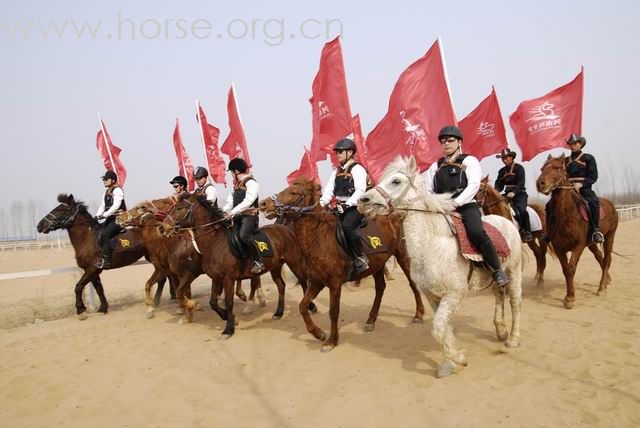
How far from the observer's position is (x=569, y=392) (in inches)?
174

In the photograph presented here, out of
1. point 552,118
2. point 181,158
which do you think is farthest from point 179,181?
point 552,118

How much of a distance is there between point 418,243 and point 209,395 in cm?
318

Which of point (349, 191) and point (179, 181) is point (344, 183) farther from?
point (179, 181)

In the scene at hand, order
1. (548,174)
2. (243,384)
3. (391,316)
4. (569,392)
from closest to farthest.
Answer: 1. (569,392)
2. (243,384)
3. (548,174)
4. (391,316)

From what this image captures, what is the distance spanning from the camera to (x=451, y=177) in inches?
219

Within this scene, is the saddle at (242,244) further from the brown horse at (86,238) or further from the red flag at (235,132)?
the red flag at (235,132)

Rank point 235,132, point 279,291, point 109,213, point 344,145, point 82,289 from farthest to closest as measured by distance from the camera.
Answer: point 235,132 < point 109,213 < point 82,289 < point 279,291 < point 344,145

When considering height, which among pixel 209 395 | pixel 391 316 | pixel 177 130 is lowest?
pixel 391 316

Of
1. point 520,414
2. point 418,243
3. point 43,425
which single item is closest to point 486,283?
point 418,243

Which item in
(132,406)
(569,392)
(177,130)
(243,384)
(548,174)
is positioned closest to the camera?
(569,392)

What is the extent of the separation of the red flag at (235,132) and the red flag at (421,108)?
492 cm

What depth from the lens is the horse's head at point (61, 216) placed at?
Answer: 10461 mm

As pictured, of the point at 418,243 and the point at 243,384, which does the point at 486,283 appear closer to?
the point at 418,243

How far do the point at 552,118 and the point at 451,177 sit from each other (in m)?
6.01
